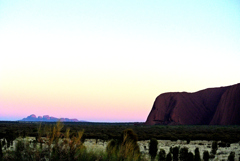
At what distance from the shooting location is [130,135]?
14.0 meters

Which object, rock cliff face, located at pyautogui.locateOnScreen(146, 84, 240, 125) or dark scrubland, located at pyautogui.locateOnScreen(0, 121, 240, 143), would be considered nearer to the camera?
dark scrubland, located at pyautogui.locateOnScreen(0, 121, 240, 143)

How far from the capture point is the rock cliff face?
279 feet

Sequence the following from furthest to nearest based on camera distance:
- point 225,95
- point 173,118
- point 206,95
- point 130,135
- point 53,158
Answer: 1. point 206,95
2. point 173,118
3. point 225,95
4. point 130,135
5. point 53,158

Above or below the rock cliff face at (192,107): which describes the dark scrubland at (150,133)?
below

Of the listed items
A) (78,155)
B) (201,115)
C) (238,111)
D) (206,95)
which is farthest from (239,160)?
(206,95)

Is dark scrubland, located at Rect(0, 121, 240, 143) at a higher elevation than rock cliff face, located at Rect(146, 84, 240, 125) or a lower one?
lower

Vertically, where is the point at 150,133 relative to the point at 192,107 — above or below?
below

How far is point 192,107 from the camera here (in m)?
96.9

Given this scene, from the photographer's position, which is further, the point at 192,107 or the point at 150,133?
the point at 192,107

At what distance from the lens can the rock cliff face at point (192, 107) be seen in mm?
85188

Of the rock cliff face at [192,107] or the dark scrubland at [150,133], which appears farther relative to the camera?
the rock cliff face at [192,107]

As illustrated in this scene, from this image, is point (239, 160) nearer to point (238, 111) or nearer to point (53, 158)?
point (53, 158)

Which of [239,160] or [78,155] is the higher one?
[78,155]

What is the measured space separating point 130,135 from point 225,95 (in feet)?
258
